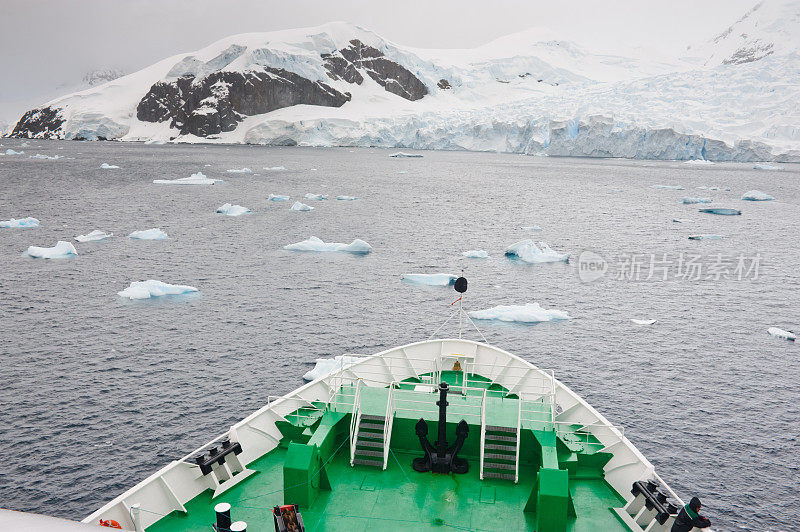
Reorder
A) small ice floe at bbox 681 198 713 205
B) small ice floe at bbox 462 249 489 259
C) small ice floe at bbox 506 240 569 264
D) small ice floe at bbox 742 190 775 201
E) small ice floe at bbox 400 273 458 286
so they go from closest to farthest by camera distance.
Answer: small ice floe at bbox 400 273 458 286
small ice floe at bbox 506 240 569 264
small ice floe at bbox 462 249 489 259
small ice floe at bbox 681 198 713 205
small ice floe at bbox 742 190 775 201

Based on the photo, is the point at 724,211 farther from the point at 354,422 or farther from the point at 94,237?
the point at 354,422

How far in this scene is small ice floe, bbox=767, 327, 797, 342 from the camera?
37281 millimetres

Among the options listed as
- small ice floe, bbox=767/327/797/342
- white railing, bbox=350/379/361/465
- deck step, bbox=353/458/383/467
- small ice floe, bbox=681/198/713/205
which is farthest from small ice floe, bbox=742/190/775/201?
deck step, bbox=353/458/383/467

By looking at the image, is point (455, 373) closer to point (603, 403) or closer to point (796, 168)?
point (603, 403)

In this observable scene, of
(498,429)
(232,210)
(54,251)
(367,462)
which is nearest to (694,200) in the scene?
(232,210)

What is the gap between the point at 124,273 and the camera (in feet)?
159

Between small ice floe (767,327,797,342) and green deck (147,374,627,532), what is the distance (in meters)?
28.0

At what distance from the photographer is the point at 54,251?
171 feet

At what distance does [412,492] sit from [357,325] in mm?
24595

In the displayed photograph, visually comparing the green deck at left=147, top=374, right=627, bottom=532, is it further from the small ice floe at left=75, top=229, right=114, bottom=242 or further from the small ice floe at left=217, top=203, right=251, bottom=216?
the small ice floe at left=217, top=203, right=251, bottom=216

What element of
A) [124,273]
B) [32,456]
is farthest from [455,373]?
[124,273]

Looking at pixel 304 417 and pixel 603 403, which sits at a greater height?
pixel 304 417

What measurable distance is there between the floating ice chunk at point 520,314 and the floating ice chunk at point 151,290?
21.6 metres

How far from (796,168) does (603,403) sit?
166m
